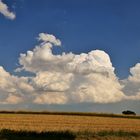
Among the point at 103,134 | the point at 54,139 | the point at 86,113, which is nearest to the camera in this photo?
the point at 54,139

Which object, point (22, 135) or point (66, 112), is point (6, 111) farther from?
point (22, 135)

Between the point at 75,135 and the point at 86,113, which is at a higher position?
the point at 86,113

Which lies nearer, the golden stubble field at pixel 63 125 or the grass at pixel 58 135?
the grass at pixel 58 135

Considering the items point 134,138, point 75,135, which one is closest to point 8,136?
point 75,135

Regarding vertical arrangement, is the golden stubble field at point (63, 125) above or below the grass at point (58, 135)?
above

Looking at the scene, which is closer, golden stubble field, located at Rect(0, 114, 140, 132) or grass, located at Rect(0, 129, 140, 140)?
grass, located at Rect(0, 129, 140, 140)

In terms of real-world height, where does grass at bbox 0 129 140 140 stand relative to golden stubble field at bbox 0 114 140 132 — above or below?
below

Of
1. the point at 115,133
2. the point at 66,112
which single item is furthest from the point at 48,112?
the point at 115,133

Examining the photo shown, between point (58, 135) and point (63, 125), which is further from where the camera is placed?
point (63, 125)

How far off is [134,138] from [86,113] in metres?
54.9

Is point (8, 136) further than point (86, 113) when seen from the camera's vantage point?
No

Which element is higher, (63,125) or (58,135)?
(63,125)

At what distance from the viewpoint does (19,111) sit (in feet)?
299

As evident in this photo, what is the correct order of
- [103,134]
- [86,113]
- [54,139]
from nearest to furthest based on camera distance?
[54,139] → [103,134] → [86,113]
